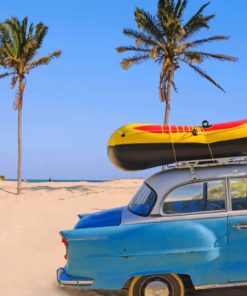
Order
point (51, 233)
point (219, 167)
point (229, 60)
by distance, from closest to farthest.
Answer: point (219, 167), point (51, 233), point (229, 60)

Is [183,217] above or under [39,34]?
under

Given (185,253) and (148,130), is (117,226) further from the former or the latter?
(148,130)

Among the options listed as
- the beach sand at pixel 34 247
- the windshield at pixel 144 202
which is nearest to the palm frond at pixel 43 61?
the beach sand at pixel 34 247

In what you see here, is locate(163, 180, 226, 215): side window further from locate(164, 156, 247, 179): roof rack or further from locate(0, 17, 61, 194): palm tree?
locate(0, 17, 61, 194): palm tree

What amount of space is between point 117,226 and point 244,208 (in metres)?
1.55

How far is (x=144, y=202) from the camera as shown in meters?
5.67

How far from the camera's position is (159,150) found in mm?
5590

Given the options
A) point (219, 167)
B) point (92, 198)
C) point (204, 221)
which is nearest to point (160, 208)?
point (204, 221)

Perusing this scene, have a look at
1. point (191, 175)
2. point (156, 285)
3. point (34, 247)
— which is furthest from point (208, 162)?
point (34, 247)

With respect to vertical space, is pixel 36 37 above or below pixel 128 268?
above

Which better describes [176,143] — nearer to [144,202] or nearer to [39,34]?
[144,202]

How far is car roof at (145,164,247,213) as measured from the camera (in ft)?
18.0

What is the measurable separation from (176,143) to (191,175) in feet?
1.43

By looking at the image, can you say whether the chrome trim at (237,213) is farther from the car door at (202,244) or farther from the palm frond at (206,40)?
the palm frond at (206,40)
